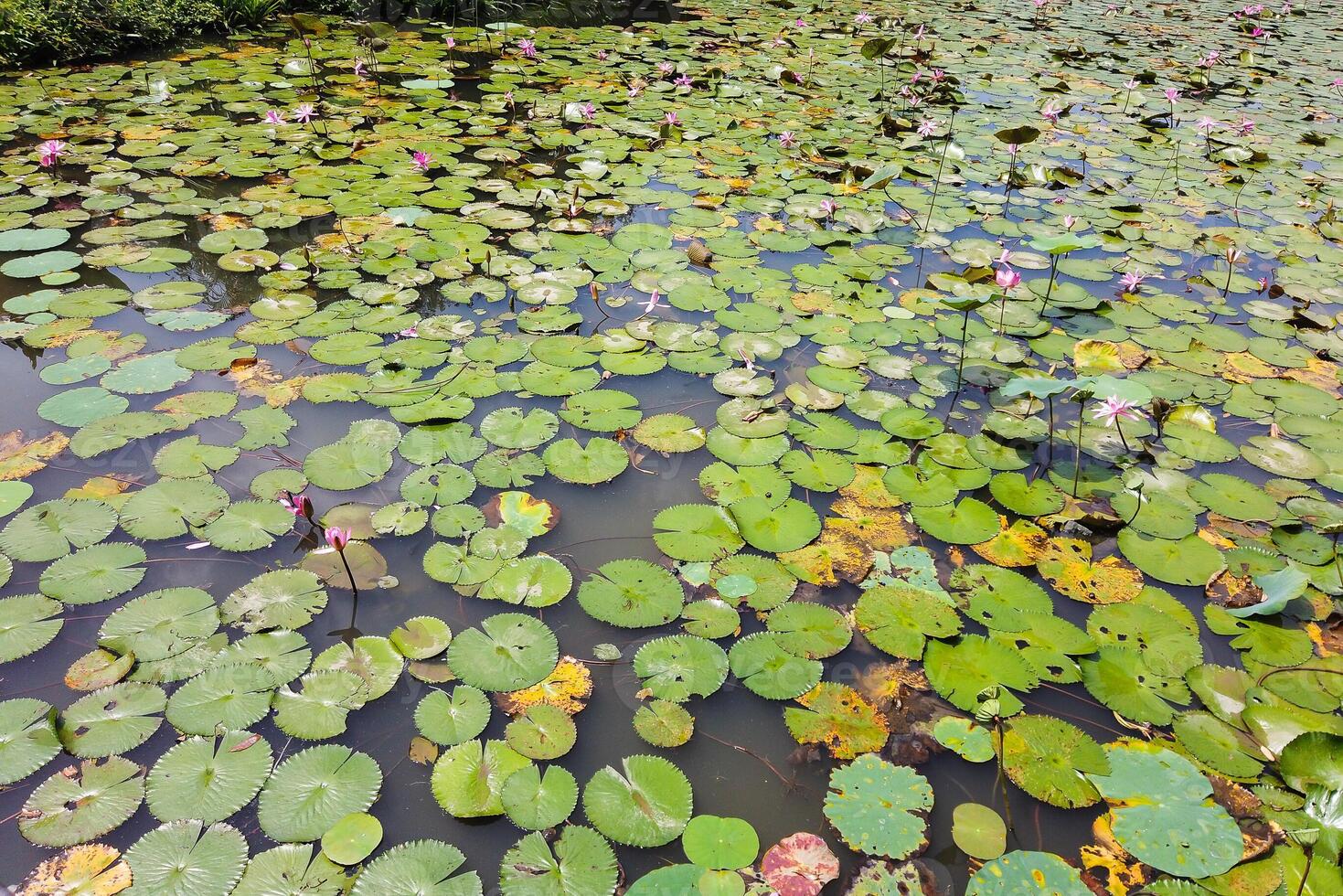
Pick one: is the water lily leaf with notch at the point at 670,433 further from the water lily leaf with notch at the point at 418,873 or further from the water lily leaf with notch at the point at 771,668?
the water lily leaf with notch at the point at 418,873

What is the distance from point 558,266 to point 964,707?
9.87 ft

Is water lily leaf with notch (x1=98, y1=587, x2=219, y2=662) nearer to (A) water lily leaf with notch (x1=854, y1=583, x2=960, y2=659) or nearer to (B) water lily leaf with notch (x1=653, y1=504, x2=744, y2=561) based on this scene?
(B) water lily leaf with notch (x1=653, y1=504, x2=744, y2=561)

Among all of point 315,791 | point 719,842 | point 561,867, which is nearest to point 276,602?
point 315,791

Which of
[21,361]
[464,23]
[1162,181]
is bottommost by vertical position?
[21,361]

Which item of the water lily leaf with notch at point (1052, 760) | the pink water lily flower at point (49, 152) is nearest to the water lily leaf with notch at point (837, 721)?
the water lily leaf with notch at point (1052, 760)

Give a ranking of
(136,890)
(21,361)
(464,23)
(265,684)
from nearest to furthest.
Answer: (136,890), (265,684), (21,361), (464,23)

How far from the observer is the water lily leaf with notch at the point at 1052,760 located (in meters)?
1.87

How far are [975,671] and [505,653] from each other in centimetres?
136

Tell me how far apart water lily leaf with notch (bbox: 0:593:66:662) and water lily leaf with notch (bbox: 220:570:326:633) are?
0.46m

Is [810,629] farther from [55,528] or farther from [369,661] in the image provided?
[55,528]

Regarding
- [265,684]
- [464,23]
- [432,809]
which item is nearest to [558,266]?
[265,684]

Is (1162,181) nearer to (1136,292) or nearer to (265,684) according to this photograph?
(1136,292)

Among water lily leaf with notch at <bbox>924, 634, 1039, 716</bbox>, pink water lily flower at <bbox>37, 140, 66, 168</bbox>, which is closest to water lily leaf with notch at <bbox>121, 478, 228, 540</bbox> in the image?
water lily leaf with notch at <bbox>924, 634, 1039, 716</bbox>

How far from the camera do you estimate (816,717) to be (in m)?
2.03
